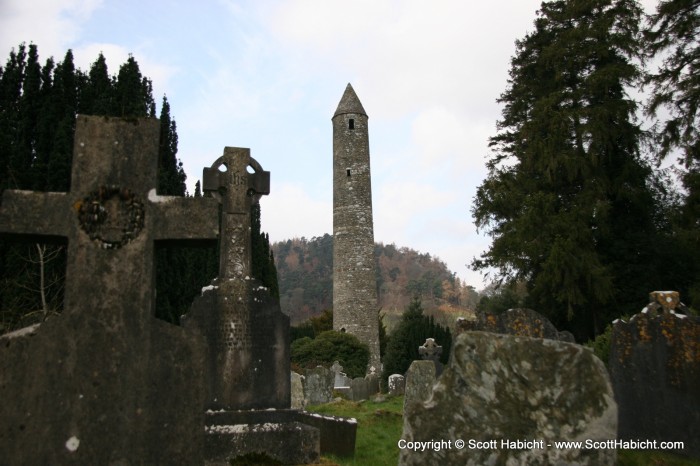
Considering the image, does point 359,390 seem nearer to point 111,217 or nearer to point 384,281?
point 111,217

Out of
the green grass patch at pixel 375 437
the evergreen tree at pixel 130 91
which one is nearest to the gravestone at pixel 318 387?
the green grass patch at pixel 375 437

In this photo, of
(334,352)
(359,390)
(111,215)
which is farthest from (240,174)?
(334,352)

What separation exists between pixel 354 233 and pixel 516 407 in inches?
1190

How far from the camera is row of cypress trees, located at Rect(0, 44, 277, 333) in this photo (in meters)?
11.8

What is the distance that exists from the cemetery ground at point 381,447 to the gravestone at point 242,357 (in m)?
0.64

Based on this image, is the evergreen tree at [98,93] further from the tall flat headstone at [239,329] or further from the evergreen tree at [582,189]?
the evergreen tree at [582,189]

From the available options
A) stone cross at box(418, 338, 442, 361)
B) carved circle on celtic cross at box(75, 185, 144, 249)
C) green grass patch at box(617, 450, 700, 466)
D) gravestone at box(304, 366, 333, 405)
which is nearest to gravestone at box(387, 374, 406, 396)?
gravestone at box(304, 366, 333, 405)

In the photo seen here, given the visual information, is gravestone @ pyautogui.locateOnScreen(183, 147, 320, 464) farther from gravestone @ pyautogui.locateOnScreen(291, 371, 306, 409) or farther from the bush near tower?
the bush near tower

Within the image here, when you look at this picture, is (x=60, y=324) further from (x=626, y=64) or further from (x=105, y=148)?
(x=626, y=64)

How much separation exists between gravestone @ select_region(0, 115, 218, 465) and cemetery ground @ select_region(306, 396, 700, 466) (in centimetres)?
325

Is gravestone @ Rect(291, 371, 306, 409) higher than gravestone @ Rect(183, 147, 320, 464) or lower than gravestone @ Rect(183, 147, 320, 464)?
lower

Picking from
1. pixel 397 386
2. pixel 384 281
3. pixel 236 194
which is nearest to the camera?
pixel 236 194

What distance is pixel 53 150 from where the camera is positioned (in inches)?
519

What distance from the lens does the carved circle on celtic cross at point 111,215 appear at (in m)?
3.26
